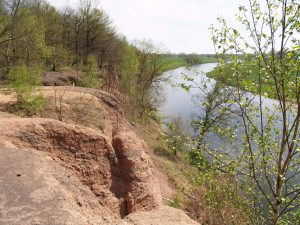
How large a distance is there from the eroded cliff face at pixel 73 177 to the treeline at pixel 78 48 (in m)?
15.6

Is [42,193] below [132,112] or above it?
above

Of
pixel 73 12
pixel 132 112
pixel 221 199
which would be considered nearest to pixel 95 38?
pixel 73 12

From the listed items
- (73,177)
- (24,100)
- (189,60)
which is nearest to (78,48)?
(24,100)

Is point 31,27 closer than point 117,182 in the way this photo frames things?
No

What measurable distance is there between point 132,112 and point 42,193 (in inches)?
1004

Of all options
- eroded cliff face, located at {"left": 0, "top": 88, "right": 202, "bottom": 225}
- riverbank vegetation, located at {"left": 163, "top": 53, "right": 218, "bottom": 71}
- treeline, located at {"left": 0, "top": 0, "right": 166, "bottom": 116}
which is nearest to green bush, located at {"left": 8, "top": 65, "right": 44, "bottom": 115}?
eroded cliff face, located at {"left": 0, "top": 88, "right": 202, "bottom": 225}

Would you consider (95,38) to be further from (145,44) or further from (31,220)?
(31,220)

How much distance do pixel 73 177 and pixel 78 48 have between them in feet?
126

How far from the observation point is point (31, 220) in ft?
13.6

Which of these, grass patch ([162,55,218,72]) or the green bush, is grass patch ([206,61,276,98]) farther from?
the green bush

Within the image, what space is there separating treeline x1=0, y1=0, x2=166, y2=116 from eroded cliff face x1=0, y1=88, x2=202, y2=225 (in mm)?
15595

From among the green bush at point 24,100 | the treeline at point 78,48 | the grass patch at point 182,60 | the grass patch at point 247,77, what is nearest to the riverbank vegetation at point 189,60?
the grass patch at point 182,60

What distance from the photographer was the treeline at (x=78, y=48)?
2422 centimetres

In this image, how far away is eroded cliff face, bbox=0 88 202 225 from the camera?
4586 millimetres
